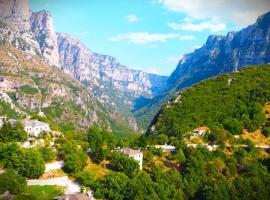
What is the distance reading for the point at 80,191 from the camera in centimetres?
9069

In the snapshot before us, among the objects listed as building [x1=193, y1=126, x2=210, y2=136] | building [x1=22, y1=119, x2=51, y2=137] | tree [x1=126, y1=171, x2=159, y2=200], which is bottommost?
tree [x1=126, y1=171, x2=159, y2=200]

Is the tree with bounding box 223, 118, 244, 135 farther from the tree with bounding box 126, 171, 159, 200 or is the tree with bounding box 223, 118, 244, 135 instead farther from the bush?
the tree with bounding box 126, 171, 159, 200

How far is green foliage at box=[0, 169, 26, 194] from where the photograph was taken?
264ft

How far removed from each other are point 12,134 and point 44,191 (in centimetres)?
2714

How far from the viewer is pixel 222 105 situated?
161 metres

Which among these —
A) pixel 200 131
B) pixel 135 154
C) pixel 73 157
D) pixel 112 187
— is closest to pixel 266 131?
pixel 200 131

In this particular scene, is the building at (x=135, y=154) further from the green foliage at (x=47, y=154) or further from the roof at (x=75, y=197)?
the roof at (x=75, y=197)

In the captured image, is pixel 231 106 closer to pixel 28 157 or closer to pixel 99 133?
pixel 99 133

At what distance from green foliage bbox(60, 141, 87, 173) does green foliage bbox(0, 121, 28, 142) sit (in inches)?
468

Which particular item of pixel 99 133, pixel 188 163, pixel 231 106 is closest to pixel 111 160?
pixel 99 133

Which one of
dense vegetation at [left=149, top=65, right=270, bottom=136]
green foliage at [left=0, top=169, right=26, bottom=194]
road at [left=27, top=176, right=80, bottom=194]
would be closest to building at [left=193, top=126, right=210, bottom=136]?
dense vegetation at [left=149, top=65, right=270, bottom=136]

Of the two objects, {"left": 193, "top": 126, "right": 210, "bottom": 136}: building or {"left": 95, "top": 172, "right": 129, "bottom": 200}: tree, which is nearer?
{"left": 95, "top": 172, "right": 129, "bottom": 200}: tree

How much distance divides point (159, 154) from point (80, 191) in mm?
35625

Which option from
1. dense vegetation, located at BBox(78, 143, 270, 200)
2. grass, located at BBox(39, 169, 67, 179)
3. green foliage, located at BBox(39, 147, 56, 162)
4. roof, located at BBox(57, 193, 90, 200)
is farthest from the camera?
green foliage, located at BBox(39, 147, 56, 162)
